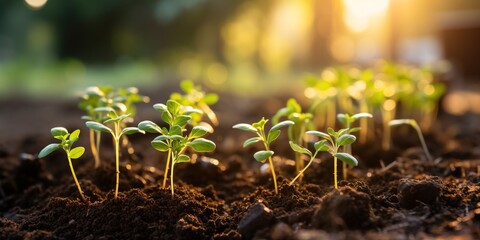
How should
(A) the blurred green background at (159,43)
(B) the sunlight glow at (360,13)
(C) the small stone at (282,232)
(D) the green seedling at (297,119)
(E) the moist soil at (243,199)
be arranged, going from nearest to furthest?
(C) the small stone at (282,232)
(E) the moist soil at (243,199)
(D) the green seedling at (297,119)
(A) the blurred green background at (159,43)
(B) the sunlight glow at (360,13)

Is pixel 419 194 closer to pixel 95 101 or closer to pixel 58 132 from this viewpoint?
pixel 58 132

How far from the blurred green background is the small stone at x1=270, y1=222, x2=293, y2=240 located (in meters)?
5.68

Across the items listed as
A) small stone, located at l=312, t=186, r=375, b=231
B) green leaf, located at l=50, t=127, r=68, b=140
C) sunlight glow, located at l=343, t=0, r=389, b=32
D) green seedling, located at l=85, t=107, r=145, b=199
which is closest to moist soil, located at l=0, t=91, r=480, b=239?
small stone, located at l=312, t=186, r=375, b=231

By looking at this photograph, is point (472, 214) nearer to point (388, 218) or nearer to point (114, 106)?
point (388, 218)

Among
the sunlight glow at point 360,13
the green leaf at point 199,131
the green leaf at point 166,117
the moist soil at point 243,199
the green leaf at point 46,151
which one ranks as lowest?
the moist soil at point 243,199

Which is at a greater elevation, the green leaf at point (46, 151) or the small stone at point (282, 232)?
the green leaf at point (46, 151)

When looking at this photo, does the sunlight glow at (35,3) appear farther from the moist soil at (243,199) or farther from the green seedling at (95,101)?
the green seedling at (95,101)

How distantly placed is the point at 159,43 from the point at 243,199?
7.17 meters

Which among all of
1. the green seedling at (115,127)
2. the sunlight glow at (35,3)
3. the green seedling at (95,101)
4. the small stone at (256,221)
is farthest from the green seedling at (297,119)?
the sunlight glow at (35,3)

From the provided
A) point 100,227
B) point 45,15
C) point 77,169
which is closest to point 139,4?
point 45,15

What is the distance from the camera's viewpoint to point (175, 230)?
6.57 ft

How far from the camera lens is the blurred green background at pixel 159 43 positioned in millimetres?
7996

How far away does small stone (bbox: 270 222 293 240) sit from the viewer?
1755 mm

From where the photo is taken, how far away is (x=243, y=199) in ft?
7.81
